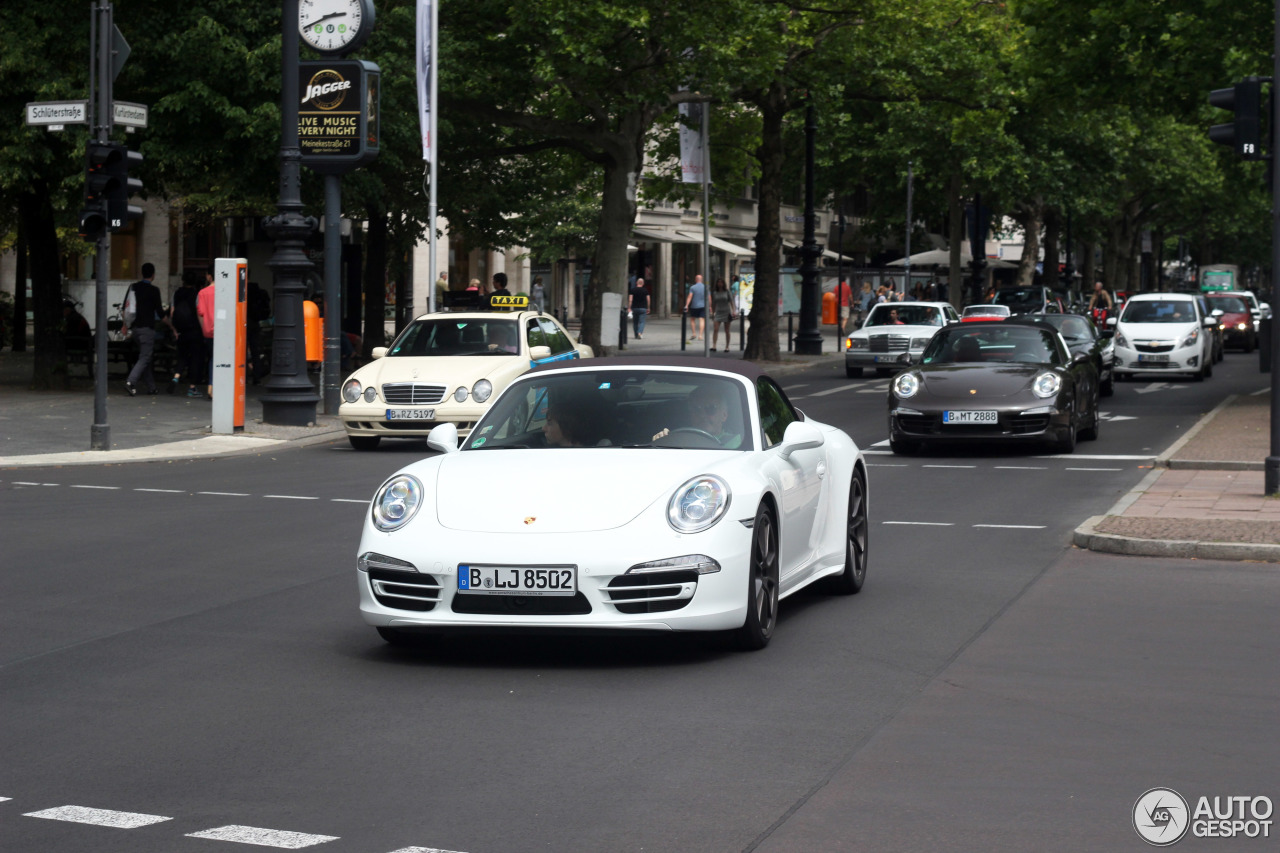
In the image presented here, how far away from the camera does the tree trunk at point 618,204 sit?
35.1m

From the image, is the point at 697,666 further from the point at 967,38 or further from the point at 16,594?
the point at 967,38

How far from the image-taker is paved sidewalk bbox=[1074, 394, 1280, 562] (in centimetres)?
1139

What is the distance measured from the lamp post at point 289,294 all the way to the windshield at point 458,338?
180cm

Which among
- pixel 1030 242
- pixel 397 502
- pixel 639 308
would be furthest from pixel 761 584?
pixel 1030 242

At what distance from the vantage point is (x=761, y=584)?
8117mm

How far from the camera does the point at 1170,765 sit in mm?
6051

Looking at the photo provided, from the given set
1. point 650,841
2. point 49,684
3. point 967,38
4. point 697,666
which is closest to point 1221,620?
point 697,666

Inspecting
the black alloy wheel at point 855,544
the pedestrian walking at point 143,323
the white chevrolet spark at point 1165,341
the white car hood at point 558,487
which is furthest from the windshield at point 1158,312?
the white car hood at point 558,487

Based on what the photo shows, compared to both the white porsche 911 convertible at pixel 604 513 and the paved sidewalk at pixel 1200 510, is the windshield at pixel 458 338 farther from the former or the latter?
the white porsche 911 convertible at pixel 604 513

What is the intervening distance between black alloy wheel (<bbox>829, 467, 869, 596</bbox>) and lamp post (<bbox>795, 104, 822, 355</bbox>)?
32080mm

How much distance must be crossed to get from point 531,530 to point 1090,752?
2495 mm

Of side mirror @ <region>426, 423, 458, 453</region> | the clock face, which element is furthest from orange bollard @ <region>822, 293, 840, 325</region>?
side mirror @ <region>426, 423, 458, 453</region>

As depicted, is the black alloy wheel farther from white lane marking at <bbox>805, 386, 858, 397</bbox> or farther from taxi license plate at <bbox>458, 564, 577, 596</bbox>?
white lane marking at <bbox>805, 386, 858, 397</bbox>

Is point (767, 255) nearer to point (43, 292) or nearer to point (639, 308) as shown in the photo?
point (639, 308)
